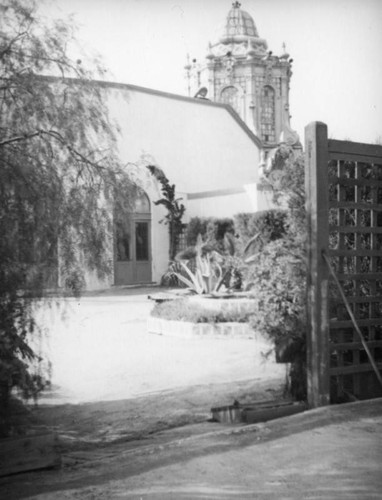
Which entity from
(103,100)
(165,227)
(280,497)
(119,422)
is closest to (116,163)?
(103,100)

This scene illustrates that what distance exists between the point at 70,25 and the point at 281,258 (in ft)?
10.2

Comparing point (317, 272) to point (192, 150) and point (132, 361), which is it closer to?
point (132, 361)

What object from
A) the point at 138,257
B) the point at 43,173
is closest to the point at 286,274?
the point at 43,173

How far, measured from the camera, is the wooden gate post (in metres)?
4.77

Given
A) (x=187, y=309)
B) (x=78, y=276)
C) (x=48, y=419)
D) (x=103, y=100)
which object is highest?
(x=103, y=100)

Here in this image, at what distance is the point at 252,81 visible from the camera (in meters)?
43.7

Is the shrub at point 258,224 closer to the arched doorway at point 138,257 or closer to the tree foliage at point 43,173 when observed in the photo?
the arched doorway at point 138,257

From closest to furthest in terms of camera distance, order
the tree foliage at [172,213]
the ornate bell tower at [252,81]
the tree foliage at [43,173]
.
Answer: the tree foliage at [43,173] < the tree foliage at [172,213] < the ornate bell tower at [252,81]

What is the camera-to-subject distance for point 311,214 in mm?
4867

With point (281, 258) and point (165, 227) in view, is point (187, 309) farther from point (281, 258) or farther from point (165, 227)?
point (165, 227)

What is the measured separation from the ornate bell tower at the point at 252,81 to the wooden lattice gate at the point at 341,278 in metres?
38.8

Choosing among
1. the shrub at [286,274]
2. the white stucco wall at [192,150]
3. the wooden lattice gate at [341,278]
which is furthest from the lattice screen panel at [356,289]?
the white stucco wall at [192,150]

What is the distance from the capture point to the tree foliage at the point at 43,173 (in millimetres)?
4133

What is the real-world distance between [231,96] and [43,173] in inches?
1658
